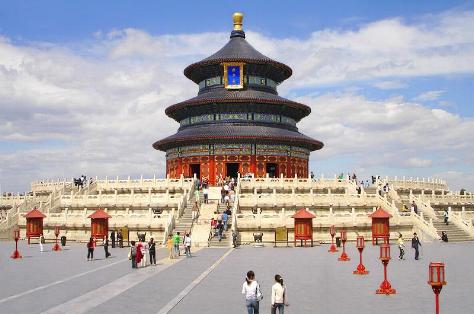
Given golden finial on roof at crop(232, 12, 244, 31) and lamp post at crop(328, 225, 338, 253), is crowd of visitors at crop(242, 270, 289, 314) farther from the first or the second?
golden finial on roof at crop(232, 12, 244, 31)

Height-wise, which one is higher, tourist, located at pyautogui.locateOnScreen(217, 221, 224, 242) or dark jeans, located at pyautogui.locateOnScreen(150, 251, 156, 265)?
tourist, located at pyautogui.locateOnScreen(217, 221, 224, 242)

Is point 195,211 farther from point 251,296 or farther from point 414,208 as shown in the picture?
point 251,296

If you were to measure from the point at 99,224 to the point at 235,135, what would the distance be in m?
25.1

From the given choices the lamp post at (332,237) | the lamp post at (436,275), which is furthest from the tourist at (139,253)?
the lamp post at (436,275)

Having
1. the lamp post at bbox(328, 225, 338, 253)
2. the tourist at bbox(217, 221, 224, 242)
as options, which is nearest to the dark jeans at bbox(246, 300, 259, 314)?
the lamp post at bbox(328, 225, 338, 253)

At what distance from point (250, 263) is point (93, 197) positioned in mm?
25123

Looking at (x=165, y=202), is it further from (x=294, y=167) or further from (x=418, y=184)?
(x=418, y=184)

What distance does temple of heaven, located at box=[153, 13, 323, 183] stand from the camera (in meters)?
64.2

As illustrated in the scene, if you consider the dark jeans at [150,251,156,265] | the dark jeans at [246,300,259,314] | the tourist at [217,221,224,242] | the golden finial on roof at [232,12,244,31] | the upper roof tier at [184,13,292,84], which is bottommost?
the dark jeans at [150,251,156,265]

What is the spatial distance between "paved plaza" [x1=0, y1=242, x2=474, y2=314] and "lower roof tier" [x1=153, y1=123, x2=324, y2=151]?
29.1 meters

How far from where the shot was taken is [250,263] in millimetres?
28953

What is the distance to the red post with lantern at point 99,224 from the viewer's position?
132 feet

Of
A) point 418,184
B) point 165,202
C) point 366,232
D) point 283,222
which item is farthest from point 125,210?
point 418,184

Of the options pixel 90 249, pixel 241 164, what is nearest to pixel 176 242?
pixel 90 249
